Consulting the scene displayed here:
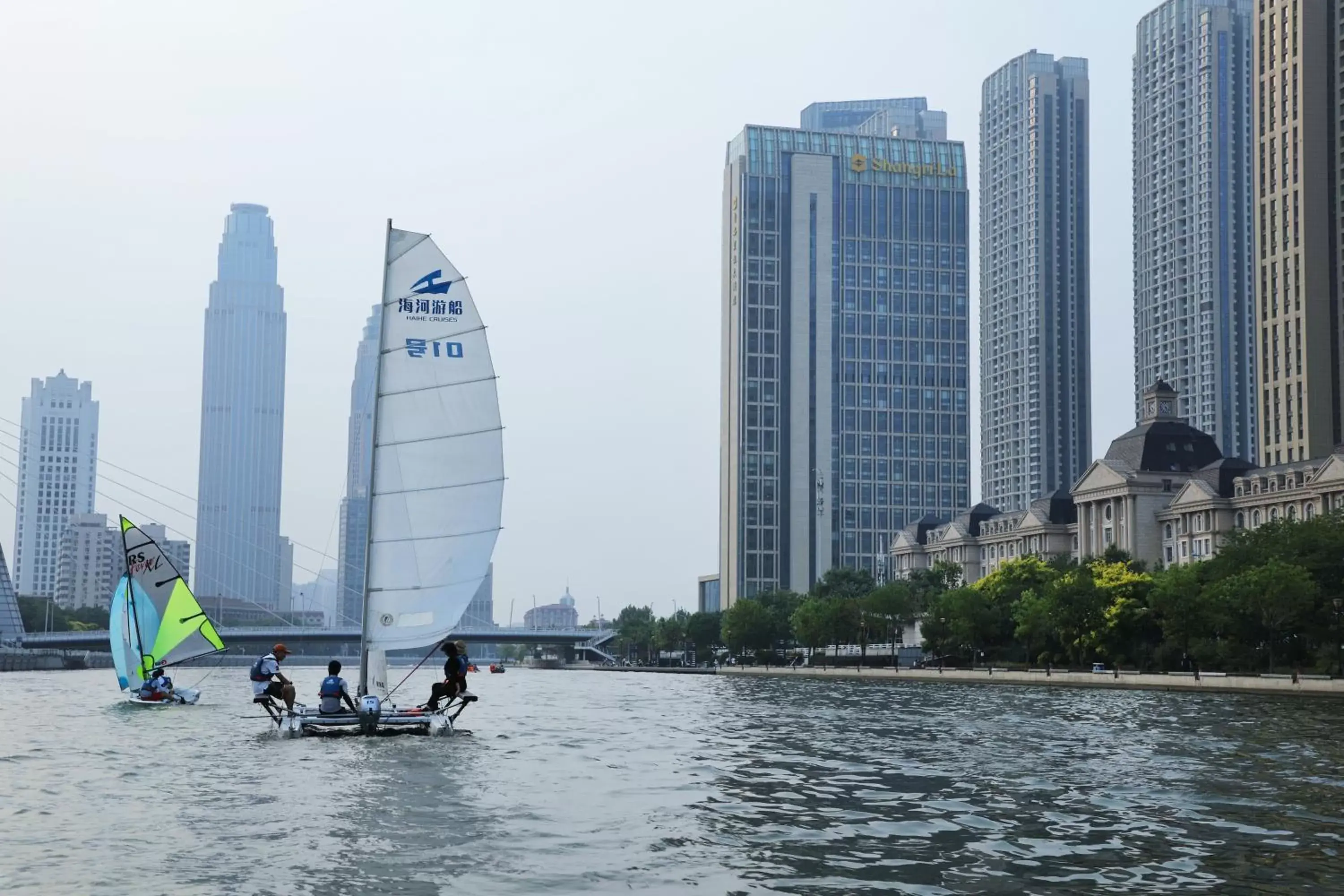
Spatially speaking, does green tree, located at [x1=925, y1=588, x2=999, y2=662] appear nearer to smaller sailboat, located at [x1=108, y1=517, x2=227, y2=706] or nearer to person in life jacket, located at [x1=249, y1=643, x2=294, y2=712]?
smaller sailboat, located at [x1=108, y1=517, x2=227, y2=706]

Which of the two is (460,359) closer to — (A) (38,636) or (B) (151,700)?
(B) (151,700)

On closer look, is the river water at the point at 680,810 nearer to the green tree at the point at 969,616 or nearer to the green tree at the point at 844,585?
the green tree at the point at 969,616

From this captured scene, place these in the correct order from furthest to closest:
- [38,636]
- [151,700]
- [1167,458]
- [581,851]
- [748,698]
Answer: [38,636], [1167,458], [748,698], [151,700], [581,851]

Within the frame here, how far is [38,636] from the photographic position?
181875 millimetres

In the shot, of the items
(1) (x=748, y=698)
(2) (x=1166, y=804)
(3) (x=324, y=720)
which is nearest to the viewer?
(2) (x=1166, y=804)

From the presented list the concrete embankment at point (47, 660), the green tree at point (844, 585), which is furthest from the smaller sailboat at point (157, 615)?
the green tree at point (844, 585)

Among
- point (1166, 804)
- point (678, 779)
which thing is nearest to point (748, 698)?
point (678, 779)

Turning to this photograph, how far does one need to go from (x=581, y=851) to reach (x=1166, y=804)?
11.7 m

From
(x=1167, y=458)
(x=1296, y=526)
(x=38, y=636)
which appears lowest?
(x=38, y=636)

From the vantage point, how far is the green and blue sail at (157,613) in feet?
218

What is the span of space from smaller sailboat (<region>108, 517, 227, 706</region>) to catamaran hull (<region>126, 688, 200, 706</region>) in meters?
0.08

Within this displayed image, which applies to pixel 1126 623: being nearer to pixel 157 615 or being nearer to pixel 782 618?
pixel 157 615

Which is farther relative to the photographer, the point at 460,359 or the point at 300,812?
the point at 460,359

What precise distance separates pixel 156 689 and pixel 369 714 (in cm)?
2734
